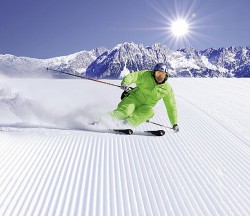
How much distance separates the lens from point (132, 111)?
821 cm

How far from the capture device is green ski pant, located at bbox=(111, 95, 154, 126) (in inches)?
315

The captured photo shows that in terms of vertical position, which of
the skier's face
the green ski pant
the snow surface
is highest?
the skier's face

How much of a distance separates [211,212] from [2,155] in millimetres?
3112

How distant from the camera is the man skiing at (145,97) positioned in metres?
8.05

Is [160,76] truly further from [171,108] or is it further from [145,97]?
[171,108]

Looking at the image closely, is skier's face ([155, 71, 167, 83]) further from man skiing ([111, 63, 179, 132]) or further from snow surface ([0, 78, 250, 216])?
snow surface ([0, 78, 250, 216])

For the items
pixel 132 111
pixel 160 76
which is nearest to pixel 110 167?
pixel 132 111

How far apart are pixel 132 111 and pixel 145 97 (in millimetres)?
484

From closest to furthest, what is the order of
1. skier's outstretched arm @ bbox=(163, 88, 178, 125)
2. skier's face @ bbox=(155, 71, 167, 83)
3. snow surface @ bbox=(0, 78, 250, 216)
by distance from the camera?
snow surface @ bbox=(0, 78, 250, 216), skier's face @ bbox=(155, 71, 167, 83), skier's outstretched arm @ bbox=(163, 88, 178, 125)

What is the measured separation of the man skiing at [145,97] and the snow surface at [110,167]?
1.37ft

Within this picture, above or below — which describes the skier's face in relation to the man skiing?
above

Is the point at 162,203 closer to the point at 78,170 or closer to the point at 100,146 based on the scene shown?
the point at 78,170

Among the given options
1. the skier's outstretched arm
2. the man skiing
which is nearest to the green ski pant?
the man skiing

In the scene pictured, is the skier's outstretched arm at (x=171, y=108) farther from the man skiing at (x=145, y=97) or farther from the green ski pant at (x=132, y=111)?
the green ski pant at (x=132, y=111)
